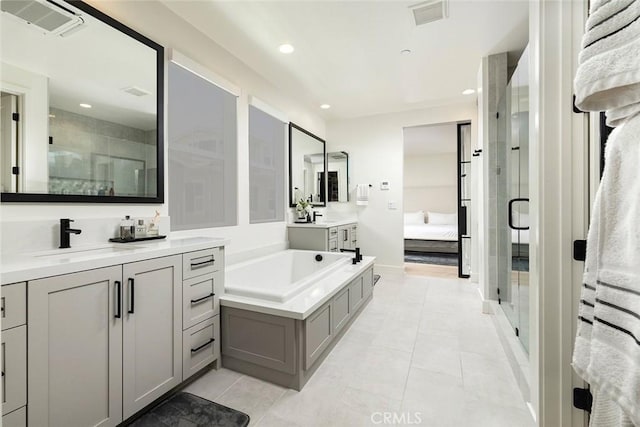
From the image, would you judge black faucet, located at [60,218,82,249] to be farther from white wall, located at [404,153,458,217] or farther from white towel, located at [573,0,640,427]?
white wall, located at [404,153,458,217]

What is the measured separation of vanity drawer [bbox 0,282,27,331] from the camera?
0.93 metres

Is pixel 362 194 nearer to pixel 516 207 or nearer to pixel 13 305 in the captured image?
pixel 516 207

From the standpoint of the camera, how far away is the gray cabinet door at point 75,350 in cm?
102

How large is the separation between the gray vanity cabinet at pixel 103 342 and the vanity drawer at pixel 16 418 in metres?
0.02

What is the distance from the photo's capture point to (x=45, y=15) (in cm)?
145

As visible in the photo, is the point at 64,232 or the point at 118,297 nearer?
the point at 118,297

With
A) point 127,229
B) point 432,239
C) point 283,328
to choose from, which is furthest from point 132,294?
point 432,239

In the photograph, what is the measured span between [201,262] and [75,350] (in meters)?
0.70

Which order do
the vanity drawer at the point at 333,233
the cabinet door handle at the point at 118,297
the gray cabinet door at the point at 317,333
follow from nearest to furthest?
the cabinet door handle at the point at 118,297
the gray cabinet door at the point at 317,333
the vanity drawer at the point at 333,233

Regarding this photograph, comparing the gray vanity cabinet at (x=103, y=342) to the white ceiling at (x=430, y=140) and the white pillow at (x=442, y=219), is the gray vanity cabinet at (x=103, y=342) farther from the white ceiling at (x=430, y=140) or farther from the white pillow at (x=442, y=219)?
the white pillow at (x=442, y=219)

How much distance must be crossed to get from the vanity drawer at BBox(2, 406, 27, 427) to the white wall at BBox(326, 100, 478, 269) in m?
4.25

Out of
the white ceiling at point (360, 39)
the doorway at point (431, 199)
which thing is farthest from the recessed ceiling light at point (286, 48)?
the doorway at point (431, 199)

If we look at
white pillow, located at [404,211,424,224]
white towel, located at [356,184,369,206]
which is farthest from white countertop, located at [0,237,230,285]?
white pillow, located at [404,211,424,224]

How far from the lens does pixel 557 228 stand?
1052mm
